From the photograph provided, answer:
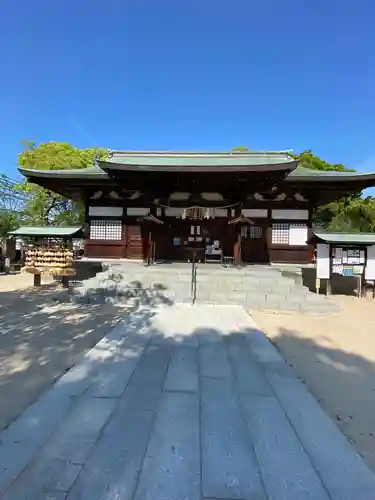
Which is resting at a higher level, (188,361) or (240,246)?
(240,246)

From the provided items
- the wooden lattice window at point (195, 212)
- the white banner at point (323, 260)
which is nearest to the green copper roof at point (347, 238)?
→ the white banner at point (323, 260)

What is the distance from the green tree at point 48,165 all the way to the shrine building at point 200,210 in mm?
12514

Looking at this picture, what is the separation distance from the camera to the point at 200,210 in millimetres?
12703

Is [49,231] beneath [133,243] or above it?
above

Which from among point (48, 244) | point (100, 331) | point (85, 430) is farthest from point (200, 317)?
point (48, 244)

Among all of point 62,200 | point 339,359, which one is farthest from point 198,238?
point 62,200

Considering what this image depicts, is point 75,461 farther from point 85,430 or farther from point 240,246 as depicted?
point 240,246

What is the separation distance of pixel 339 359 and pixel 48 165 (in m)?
23.8

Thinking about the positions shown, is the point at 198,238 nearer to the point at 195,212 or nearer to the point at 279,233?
the point at 195,212

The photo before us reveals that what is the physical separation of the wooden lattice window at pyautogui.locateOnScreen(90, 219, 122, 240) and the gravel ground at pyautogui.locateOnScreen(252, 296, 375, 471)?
7302 mm

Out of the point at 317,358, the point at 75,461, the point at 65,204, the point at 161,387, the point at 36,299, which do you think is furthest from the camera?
the point at 65,204

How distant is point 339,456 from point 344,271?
918cm

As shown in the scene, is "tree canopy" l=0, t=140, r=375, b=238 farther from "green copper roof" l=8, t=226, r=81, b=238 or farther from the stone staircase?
the stone staircase

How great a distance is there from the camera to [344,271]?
1088 cm
